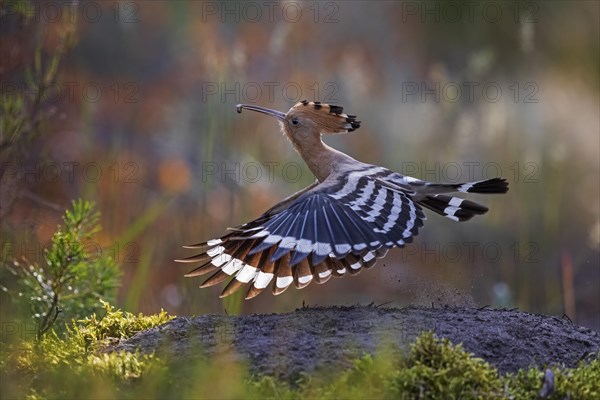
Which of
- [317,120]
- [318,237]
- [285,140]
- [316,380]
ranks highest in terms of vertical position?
[285,140]

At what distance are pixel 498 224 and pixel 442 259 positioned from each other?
59cm

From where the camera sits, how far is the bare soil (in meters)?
2.74

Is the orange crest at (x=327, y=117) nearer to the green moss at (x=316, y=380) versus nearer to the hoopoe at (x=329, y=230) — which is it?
the hoopoe at (x=329, y=230)

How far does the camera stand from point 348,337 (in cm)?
287

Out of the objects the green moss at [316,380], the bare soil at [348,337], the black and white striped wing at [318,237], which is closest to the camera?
the green moss at [316,380]

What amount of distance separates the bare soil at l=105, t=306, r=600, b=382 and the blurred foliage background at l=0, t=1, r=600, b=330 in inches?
41.6

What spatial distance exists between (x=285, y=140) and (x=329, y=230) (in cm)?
413

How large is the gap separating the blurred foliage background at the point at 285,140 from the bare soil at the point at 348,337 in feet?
3.46

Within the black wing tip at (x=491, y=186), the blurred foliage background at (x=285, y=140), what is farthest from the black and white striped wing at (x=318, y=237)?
the blurred foliage background at (x=285, y=140)

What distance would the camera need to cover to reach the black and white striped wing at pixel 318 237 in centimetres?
314

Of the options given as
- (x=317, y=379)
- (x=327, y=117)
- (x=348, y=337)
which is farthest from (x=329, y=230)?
(x=327, y=117)

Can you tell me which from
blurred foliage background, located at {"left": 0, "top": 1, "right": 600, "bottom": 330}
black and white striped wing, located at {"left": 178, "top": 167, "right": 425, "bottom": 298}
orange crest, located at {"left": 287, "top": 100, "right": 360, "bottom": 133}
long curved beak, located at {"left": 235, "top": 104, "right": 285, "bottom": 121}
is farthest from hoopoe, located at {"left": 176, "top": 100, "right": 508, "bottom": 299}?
blurred foliage background, located at {"left": 0, "top": 1, "right": 600, "bottom": 330}

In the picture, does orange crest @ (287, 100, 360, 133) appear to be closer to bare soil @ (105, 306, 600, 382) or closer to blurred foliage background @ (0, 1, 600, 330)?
blurred foliage background @ (0, 1, 600, 330)

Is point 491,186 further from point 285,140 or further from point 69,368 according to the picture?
point 285,140
